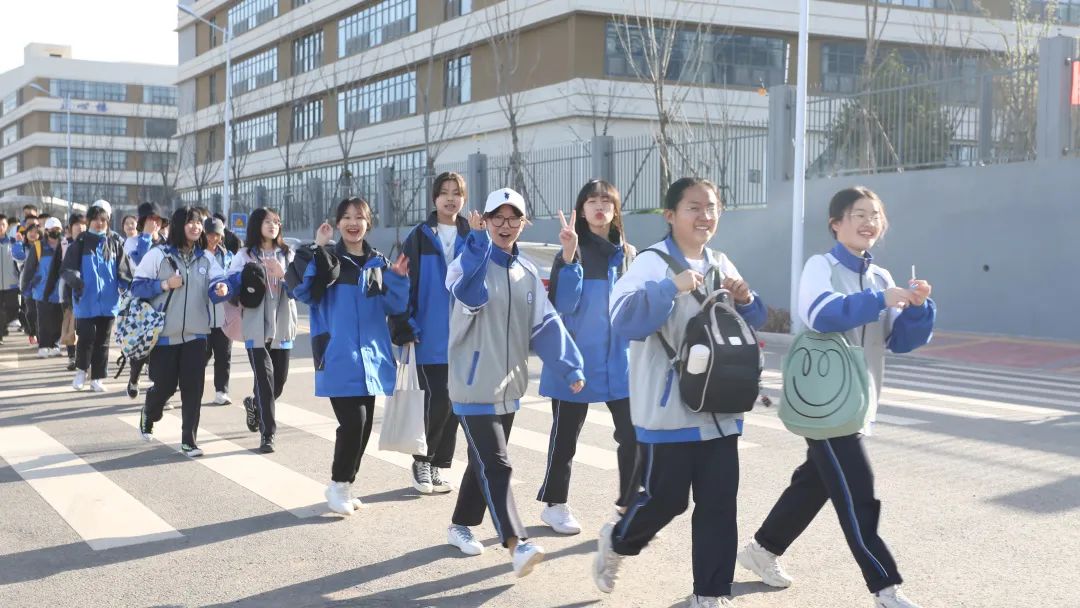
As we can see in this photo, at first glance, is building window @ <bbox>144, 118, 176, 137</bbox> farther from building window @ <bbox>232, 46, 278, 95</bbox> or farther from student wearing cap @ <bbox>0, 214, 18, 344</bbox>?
student wearing cap @ <bbox>0, 214, 18, 344</bbox>

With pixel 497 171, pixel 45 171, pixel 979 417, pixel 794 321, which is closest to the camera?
pixel 979 417

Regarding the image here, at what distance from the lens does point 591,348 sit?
20.0 ft

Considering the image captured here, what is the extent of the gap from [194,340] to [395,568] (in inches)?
155

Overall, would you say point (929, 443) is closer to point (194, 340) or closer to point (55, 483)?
point (194, 340)

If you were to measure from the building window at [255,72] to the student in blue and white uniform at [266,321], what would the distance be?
50621mm

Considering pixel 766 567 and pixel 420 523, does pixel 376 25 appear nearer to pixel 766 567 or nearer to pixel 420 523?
pixel 420 523

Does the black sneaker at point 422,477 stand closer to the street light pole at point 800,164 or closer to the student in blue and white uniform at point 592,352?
the student in blue and white uniform at point 592,352

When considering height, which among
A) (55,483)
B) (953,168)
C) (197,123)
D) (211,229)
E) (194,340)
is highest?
(197,123)

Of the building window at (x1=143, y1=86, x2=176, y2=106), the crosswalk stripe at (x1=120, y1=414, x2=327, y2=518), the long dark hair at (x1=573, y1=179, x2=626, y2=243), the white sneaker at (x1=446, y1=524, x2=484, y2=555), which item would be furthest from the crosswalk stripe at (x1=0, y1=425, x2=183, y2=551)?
the building window at (x1=143, y1=86, x2=176, y2=106)

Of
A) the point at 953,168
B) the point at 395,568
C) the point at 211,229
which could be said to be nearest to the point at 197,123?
the point at 953,168

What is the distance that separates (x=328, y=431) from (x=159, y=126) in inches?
3667

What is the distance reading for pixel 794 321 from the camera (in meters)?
18.3

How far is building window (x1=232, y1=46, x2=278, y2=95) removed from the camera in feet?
190

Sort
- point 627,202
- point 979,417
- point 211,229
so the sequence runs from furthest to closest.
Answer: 1. point 627,202
2. point 979,417
3. point 211,229
